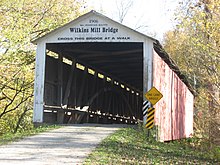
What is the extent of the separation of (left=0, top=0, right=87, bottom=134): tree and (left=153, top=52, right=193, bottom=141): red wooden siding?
696 cm

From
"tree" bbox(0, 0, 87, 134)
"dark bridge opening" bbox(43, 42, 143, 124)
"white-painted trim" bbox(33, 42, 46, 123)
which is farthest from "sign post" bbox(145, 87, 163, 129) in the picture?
"tree" bbox(0, 0, 87, 134)

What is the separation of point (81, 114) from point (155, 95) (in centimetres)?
643

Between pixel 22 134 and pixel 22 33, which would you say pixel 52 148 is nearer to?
pixel 22 134

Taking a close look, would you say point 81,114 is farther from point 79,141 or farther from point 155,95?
point 79,141

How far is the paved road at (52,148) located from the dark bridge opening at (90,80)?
3355mm

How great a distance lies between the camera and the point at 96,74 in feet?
67.7

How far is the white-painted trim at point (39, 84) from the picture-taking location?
552 inches

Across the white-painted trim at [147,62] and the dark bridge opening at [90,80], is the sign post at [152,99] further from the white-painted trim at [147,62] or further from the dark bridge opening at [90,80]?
the dark bridge opening at [90,80]

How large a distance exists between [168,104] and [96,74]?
469cm

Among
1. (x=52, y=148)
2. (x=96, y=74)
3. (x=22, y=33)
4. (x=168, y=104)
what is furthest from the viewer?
(x=96, y=74)

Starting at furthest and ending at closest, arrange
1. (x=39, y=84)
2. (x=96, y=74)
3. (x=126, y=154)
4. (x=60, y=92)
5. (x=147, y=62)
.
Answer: (x=96, y=74), (x=60, y=92), (x=39, y=84), (x=147, y=62), (x=126, y=154)

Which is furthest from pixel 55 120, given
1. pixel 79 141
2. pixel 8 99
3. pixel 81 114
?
pixel 8 99

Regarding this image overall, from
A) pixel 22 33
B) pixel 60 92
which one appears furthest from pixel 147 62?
pixel 22 33

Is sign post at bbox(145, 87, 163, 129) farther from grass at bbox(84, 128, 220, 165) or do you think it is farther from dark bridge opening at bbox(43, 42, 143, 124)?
dark bridge opening at bbox(43, 42, 143, 124)
